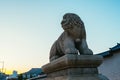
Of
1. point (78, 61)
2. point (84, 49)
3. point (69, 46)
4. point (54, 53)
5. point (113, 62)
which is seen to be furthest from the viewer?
point (113, 62)

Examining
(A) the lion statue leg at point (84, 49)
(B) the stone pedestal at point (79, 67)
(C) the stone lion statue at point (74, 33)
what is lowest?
(B) the stone pedestal at point (79, 67)

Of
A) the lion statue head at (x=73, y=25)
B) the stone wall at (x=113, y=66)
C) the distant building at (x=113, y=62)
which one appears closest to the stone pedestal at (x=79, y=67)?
the lion statue head at (x=73, y=25)

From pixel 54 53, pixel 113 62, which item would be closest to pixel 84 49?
pixel 54 53

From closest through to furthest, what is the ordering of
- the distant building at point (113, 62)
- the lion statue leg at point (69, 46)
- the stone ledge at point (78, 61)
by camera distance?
1. the stone ledge at point (78, 61)
2. the lion statue leg at point (69, 46)
3. the distant building at point (113, 62)

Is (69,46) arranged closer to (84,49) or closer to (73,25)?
(84,49)

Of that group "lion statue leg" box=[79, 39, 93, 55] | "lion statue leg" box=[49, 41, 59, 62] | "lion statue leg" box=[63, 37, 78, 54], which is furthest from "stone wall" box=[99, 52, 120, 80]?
"lion statue leg" box=[63, 37, 78, 54]

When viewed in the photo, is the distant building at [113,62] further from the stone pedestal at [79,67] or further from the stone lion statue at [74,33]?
the stone pedestal at [79,67]

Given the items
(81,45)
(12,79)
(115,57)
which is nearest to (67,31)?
(81,45)

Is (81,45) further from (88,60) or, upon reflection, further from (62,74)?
(62,74)

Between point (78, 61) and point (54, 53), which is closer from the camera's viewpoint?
point (78, 61)

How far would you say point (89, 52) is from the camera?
9.28 feet

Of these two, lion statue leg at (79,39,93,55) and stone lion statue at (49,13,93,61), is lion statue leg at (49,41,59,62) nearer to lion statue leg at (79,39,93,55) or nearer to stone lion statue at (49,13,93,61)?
stone lion statue at (49,13,93,61)

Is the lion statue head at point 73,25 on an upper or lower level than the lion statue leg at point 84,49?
upper

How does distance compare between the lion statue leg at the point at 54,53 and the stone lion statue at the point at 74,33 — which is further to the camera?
the lion statue leg at the point at 54,53
